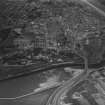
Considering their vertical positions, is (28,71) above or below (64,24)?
below

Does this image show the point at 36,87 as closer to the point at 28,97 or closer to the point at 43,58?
the point at 28,97

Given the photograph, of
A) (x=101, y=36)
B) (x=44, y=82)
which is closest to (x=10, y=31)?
(x=44, y=82)

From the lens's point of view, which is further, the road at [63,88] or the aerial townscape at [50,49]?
the aerial townscape at [50,49]

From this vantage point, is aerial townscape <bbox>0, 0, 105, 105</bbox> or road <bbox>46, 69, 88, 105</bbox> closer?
road <bbox>46, 69, 88, 105</bbox>

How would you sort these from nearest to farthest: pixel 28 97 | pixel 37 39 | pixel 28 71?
1. pixel 28 97
2. pixel 28 71
3. pixel 37 39

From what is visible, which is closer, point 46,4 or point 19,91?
point 19,91

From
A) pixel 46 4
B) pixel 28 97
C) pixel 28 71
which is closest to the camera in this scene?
pixel 28 97

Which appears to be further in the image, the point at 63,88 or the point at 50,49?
the point at 50,49

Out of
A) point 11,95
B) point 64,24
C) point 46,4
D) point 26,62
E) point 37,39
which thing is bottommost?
point 11,95
